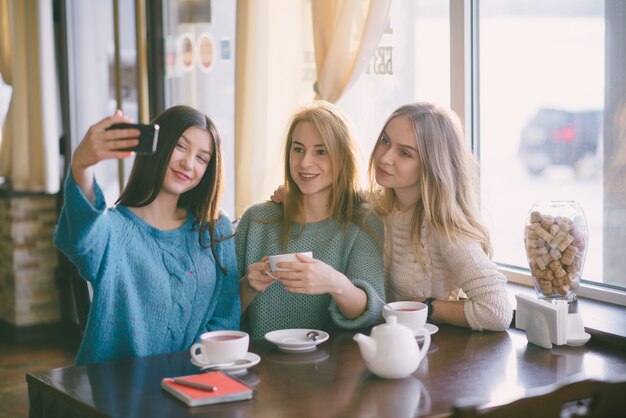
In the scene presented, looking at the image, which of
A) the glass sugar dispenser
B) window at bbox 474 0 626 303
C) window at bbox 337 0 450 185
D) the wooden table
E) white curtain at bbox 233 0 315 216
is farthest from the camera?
white curtain at bbox 233 0 315 216

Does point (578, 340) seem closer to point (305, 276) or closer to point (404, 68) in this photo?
point (305, 276)

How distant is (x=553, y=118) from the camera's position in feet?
8.43

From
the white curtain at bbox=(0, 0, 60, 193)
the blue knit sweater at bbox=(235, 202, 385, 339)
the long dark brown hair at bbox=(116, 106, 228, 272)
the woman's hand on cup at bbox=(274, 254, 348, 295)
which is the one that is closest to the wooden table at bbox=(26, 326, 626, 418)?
the woman's hand on cup at bbox=(274, 254, 348, 295)

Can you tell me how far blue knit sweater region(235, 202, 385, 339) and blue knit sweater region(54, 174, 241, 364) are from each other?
97 millimetres

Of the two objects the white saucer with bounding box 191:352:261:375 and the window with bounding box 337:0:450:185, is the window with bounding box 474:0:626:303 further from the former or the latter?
the white saucer with bounding box 191:352:261:375

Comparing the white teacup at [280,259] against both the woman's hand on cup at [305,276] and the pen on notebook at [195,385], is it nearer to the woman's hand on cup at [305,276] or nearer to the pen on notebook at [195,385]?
the woman's hand on cup at [305,276]

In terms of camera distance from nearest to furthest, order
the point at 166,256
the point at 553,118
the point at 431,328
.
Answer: the point at 431,328, the point at 166,256, the point at 553,118

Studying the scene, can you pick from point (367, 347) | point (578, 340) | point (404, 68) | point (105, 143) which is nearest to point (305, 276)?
point (367, 347)

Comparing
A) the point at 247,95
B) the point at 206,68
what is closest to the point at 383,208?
the point at 247,95

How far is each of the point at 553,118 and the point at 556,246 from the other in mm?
548

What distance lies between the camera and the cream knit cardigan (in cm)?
203

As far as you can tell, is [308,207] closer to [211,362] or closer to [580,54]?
[211,362]

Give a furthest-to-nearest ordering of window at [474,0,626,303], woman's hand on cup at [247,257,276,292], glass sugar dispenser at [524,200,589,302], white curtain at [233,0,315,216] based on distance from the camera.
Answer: white curtain at [233,0,315,216] → window at [474,0,626,303] → glass sugar dispenser at [524,200,589,302] → woman's hand on cup at [247,257,276,292]

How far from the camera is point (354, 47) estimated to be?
287cm
